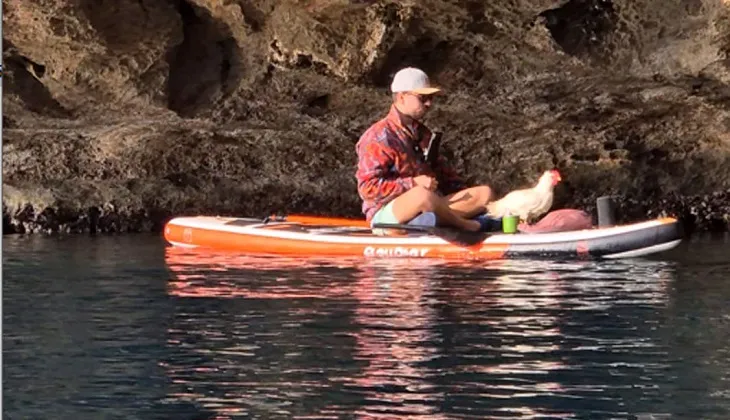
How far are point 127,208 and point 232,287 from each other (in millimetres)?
6181

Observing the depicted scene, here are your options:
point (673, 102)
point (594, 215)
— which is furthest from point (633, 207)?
point (673, 102)

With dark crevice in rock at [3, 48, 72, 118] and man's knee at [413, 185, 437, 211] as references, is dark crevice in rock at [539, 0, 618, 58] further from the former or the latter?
dark crevice in rock at [3, 48, 72, 118]

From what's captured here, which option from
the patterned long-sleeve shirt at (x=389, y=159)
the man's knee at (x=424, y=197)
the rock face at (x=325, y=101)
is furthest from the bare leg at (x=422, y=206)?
the rock face at (x=325, y=101)

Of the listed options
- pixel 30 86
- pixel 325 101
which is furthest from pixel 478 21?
pixel 30 86

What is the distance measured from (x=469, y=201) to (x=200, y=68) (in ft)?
11.4

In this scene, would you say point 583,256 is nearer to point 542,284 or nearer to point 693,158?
point 542,284

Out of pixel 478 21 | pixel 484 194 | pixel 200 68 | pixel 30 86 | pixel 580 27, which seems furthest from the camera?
pixel 30 86

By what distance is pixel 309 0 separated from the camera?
36.3 ft

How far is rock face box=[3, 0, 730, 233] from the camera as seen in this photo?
37.4 ft

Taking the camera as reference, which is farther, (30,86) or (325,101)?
(325,101)

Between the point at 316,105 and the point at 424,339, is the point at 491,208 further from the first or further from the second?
the point at 424,339

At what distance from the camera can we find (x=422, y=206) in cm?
956

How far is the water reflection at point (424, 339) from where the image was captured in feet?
15.1

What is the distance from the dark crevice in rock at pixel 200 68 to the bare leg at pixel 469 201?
3.10 m
